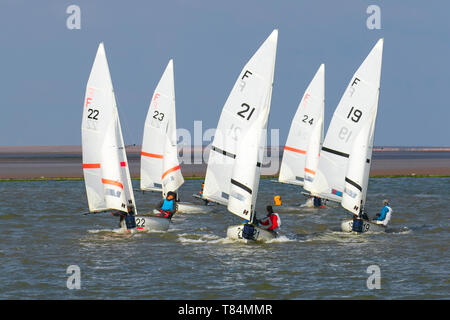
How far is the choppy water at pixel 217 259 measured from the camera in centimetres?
1964

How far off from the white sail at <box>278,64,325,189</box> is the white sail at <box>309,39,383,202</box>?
9.37 metres

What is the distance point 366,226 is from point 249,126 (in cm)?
712

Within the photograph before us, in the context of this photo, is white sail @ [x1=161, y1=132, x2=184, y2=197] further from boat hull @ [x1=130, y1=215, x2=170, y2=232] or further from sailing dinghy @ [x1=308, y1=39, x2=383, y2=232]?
sailing dinghy @ [x1=308, y1=39, x2=383, y2=232]

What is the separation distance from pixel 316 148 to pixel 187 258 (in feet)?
69.5

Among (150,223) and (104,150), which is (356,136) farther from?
(104,150)

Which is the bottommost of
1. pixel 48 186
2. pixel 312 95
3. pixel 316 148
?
pixel 48 186

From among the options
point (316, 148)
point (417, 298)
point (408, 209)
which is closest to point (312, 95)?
point (316, 148)

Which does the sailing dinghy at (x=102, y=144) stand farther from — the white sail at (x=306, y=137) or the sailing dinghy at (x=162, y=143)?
the white sail at (x=306, y=137)

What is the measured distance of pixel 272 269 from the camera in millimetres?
22234

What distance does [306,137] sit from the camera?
45062mm

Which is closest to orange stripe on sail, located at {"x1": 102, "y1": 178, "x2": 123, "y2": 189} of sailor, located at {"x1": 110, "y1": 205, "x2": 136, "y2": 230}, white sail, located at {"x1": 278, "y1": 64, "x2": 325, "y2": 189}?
sailor, located at {"x1": 110, "y1": 205, "x2": 136, "y2": 230}
